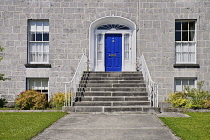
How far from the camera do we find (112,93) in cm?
1252

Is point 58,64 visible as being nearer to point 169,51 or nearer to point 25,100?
point 25,100

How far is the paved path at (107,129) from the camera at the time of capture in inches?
265

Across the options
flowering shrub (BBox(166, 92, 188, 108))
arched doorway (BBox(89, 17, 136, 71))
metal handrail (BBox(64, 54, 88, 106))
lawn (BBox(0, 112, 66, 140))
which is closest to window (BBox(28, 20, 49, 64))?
metal handrail (BBox(64, 54, 88, 106))

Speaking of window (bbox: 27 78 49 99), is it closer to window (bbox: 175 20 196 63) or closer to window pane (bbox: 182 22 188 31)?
window (bbox: 175 20 196 63)

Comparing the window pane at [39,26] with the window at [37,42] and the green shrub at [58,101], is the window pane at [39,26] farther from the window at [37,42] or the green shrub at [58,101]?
the green shrub at [58,101]

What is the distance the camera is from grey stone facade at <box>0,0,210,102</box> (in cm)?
1466

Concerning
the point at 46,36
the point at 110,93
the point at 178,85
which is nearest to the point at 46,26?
the point at 46,36

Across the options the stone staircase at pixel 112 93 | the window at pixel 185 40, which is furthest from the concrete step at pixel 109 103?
the window at pixel 185 40

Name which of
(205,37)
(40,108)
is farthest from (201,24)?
(40,108)

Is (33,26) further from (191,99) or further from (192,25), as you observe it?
(191,99)

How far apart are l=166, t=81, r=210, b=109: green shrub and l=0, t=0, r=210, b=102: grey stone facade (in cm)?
131

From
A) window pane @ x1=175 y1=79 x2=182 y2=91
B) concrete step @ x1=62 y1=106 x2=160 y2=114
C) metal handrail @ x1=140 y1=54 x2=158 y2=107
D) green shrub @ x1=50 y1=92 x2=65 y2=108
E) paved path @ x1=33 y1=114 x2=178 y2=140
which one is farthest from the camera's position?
window pane @ x1=175 y1=79 x2=182 y2=91

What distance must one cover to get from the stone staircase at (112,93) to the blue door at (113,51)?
126 centimetres

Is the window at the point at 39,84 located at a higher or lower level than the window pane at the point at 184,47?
lower
